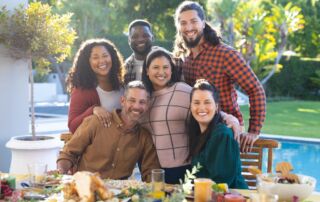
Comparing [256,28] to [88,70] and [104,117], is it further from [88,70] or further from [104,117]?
[104,117]

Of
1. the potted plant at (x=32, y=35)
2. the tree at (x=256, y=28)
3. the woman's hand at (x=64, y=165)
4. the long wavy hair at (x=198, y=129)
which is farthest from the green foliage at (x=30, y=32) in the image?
the tree at (x=256, y=28)

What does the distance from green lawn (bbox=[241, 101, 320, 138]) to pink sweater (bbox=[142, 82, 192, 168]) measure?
846 cm

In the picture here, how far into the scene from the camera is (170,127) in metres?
3.07

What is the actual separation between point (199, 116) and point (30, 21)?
3.12 metres

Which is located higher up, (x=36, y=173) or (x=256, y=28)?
(x=256, y=28)

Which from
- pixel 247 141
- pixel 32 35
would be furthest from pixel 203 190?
pixel 32 35

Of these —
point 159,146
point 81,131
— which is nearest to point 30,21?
point 81,131

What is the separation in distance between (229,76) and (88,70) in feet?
3.42

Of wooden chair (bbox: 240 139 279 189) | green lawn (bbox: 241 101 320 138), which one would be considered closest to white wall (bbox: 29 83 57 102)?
green lawn (bbox: 241 101 320 138)

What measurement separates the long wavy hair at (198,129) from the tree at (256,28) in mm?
14563

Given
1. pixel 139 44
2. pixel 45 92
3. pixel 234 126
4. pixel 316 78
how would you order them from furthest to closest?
pixel 316 78 < pixel 45 92 < pixel 139 44 < pixel 234 126

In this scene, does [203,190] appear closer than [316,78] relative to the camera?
Yes

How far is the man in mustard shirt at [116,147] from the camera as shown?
10.2ft

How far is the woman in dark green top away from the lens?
2684 millimetres
